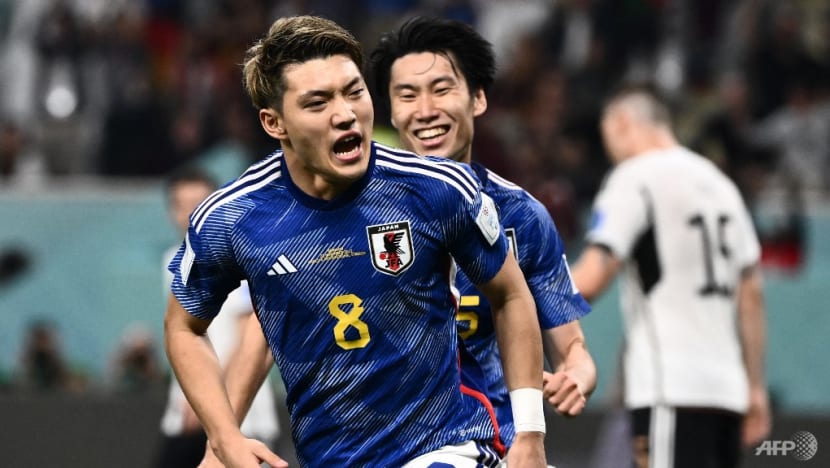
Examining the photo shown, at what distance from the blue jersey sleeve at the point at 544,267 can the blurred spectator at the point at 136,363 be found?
564 cm

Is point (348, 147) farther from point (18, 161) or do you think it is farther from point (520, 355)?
point (18, 161)

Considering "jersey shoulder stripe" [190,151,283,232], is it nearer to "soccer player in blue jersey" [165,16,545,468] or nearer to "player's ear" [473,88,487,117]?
"soccer player in blue jersey" [165,16,545,468]

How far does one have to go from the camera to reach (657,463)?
598cm

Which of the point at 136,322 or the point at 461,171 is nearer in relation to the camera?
the point at 461,171

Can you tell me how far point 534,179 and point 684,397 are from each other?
4.18m

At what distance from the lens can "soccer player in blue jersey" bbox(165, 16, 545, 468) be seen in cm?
368

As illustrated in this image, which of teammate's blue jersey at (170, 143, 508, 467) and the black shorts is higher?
teammate's blue jersey at (170, 143, 508, 467)

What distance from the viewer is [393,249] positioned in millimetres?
3672

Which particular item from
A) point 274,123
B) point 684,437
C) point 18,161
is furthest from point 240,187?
point 18,161

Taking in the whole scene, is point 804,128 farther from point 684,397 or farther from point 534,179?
point 684,397

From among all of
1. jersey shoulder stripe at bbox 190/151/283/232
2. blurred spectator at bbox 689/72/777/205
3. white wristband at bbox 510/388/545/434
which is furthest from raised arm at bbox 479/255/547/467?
blurred spectator at bbox 689/72/777/205

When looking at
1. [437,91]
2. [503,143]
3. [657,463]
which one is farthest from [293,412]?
[503,143]

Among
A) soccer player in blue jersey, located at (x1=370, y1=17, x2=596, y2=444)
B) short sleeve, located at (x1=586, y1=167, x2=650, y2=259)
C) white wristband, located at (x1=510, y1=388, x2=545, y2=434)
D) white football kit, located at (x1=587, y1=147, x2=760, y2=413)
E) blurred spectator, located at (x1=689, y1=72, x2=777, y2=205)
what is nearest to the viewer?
white wristband, located at (x1=510, y1=388, x2=545, y2=434)

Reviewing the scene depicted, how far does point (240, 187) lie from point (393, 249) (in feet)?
1.52
